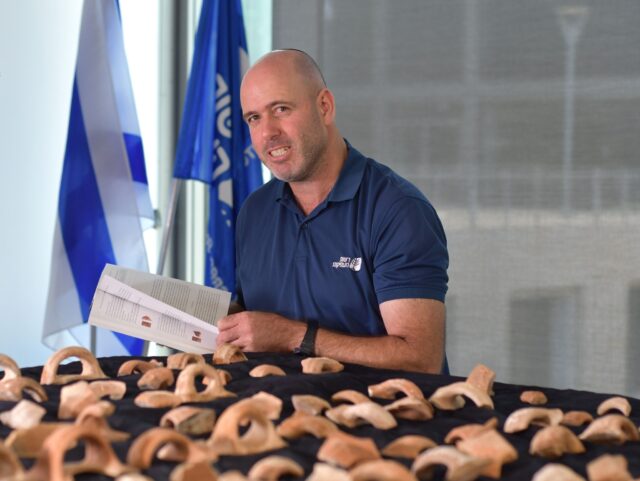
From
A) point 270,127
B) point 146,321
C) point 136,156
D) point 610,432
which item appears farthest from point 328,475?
point 136,156

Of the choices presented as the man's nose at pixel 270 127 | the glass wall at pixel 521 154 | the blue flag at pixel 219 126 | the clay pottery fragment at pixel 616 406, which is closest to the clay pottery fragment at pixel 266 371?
the clay pottery fragment at pixel 616 406

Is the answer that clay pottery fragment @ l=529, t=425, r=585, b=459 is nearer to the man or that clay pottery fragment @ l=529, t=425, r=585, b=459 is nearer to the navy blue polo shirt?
the man

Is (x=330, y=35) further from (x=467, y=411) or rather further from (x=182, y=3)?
(x=467, y=411)

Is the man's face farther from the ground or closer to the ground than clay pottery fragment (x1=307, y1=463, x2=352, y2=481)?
farther from the ground

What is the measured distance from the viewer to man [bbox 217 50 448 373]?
196cm

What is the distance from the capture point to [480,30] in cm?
355

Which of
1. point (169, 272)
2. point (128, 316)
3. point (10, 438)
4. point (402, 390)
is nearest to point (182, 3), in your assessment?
point (169, 272)

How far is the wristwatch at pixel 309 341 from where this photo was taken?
191 centimetres

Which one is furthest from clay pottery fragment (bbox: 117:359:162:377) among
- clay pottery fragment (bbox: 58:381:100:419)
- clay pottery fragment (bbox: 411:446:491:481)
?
clay pottery fragment (bbox: 411:446:491:481)

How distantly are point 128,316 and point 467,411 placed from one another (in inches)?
37.5

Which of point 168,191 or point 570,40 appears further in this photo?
point 168,191

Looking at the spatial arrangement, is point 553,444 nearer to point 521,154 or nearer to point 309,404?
point 309,404

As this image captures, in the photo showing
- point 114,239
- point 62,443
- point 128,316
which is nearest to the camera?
point 62,443

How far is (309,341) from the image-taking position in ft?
6.36
